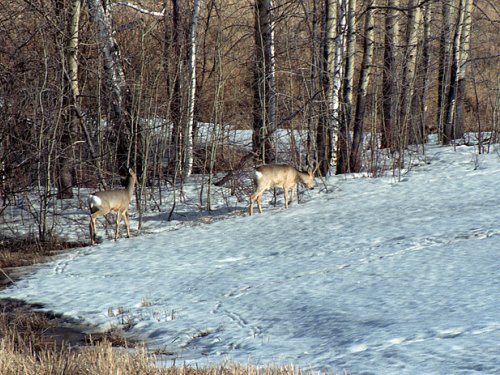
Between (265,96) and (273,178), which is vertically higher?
(265,96)

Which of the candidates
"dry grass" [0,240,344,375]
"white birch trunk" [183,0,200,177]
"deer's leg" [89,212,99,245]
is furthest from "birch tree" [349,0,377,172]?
"dry grass" [0,240,344,375]

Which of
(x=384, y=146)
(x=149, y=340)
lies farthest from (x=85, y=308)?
(x=384, y=146)

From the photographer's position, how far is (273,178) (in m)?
16.6

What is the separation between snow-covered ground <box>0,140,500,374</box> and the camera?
8016 mm

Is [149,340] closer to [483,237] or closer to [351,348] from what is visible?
[351,348]

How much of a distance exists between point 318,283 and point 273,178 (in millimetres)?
5962

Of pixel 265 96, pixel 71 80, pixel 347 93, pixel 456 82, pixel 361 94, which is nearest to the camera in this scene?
pixel 71 80

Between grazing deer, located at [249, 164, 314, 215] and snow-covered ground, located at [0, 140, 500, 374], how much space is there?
0.49 metres

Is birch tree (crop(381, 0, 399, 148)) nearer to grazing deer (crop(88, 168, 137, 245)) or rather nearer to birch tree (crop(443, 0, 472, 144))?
birch tree (crop(443, 0, 472, 144))

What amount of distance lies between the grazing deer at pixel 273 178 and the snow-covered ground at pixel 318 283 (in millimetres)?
490

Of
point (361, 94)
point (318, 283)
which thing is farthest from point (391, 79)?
point (318, 283)

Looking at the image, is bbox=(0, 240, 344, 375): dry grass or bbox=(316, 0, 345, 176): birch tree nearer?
bbox=(0, 240, 344, 375): dry grass

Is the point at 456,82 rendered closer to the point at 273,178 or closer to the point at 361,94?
the point at 361,94

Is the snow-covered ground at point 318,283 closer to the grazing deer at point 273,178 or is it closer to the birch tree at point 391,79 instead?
the grazing deer at point 273,178
